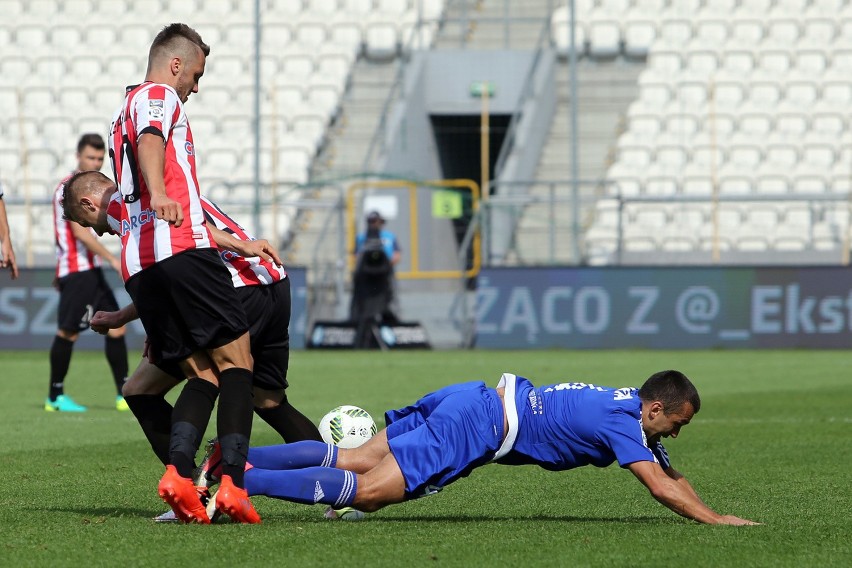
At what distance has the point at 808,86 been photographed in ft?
80.1

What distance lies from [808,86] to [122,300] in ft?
41.6

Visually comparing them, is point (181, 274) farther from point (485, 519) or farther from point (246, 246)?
point (485, 519)

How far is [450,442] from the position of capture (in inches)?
215

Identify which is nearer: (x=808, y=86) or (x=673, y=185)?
(x=673, y=185)

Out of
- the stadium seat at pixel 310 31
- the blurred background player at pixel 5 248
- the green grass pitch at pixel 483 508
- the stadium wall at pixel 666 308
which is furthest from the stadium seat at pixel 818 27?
the blurred background player at pixel 5 248

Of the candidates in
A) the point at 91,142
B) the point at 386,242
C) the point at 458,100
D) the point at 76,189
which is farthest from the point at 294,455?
the point at 458,100

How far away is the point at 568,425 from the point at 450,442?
48 cm

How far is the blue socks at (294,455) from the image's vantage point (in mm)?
5609

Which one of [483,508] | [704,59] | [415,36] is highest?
[415,36]

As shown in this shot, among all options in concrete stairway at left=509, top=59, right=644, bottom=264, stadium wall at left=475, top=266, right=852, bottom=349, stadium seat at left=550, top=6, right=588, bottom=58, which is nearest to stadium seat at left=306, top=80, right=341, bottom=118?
concrete stairway at left=509, top=59, right=644, bottom=264

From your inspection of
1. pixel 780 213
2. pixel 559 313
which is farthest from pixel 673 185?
pixel 559 313

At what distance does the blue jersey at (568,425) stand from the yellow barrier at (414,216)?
14.5 meters

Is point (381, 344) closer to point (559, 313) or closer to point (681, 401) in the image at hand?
point (559, 313)

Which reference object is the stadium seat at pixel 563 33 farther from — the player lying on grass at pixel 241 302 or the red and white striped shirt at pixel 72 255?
the player lying on grass at pixel 241 302
